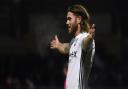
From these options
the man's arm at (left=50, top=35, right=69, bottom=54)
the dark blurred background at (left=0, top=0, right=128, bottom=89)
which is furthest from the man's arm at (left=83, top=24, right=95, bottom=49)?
the dark blurred background at (left=0, top=0, right=128, bottom=89)

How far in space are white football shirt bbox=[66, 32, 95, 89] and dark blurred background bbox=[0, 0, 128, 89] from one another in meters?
7.30

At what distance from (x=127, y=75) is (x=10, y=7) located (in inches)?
108

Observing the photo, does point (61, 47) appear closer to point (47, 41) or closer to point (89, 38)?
point (89, 38)

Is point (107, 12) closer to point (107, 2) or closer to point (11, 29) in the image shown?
point (107, 2)

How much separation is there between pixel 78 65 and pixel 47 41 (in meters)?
7.91

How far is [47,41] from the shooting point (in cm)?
1499

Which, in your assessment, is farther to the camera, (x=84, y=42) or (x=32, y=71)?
(x=32, y=71)

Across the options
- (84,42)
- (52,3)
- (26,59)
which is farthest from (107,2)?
(84,42)

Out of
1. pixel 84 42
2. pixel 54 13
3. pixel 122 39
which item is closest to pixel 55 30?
pixel 54 13

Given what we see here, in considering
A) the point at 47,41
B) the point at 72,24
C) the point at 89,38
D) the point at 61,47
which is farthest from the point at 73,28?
the point at 47,41

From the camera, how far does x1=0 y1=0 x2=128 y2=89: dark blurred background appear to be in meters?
14.6

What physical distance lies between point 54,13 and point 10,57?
4.21ft

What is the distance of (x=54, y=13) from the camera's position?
14820 mm

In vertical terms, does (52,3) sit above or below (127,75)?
above
